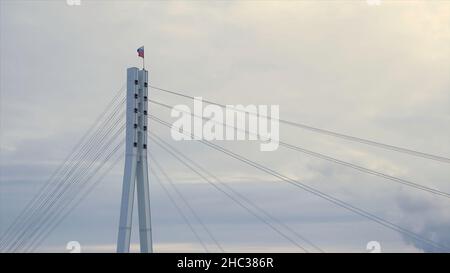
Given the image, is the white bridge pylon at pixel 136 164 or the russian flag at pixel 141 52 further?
the russian flag at pixel 141 52

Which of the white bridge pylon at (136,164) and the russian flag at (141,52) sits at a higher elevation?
the russian flag at (141,52)

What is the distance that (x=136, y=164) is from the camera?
181ft

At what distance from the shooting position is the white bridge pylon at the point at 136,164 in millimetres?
53156

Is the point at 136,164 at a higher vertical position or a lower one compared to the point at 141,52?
lower

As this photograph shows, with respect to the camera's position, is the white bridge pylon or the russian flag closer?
the white bridge pylon

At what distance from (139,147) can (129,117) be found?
266 centimetres

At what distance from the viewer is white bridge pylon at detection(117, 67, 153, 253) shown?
53.2 meters
